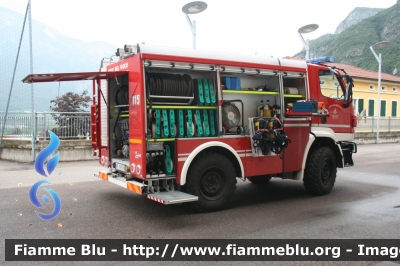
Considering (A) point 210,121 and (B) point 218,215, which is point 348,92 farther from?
(B) point 218,215

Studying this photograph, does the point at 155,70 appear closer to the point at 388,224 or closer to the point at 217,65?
the point at 217,65

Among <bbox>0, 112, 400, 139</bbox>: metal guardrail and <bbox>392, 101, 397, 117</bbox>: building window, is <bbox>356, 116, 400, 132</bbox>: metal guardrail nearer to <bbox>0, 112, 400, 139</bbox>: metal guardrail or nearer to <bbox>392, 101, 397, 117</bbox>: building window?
<bbox>392, 101, 397, 117</bbox>: building window

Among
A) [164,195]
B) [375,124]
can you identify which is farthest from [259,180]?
[375,124]

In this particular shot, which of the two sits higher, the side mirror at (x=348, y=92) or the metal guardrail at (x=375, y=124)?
the side mirror at (x=348, y=92)

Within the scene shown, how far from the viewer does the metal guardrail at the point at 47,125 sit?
41.3 feet

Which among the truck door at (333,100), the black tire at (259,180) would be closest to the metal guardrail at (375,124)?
the truck door at (333,100)

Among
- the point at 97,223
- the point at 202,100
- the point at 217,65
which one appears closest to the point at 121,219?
the point at 97,223

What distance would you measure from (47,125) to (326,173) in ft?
30.2

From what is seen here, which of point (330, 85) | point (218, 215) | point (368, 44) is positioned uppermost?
point (368, 44)

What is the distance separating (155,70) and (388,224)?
4.43 meters

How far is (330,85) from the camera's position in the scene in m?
8.30

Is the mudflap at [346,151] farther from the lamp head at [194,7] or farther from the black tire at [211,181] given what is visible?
the lamp head at [194,7]

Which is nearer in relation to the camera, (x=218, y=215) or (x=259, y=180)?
(x=218, y=215)

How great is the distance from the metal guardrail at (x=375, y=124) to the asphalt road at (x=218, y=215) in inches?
597
